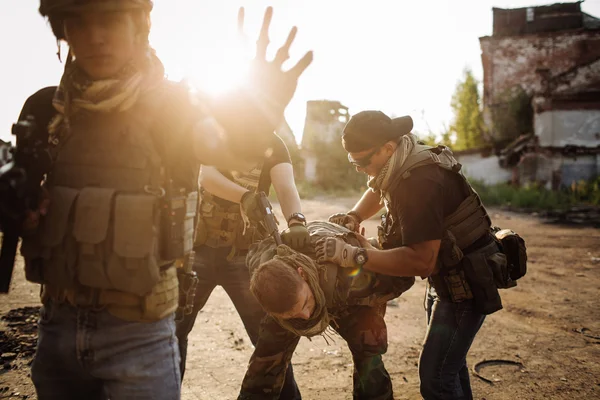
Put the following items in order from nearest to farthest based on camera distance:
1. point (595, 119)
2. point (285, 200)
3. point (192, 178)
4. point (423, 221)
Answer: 1. point (192, 178)
2. point (423, 221)
3. point (285, 200)
4. point (595, 119)

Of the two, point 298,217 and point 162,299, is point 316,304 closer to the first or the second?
point 298,217

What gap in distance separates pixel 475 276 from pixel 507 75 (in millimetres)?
31486

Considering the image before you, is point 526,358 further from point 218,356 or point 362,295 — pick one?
point 218,356

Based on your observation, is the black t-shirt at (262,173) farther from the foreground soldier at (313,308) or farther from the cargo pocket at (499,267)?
the cargo pocket at (499,267)

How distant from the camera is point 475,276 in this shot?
2.40 meters

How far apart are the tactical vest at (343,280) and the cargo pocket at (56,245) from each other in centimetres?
115

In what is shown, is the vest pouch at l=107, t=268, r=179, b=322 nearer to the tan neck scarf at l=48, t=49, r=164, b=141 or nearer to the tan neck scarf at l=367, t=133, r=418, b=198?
the tan neck scarf at l=48, t=49, r=164, b=141

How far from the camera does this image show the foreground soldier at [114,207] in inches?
56.3

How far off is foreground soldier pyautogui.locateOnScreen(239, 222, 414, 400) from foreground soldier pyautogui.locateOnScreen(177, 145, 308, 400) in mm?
215

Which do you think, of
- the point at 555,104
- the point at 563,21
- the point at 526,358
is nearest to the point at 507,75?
the point at 563,21

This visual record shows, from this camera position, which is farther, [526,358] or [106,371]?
[526,358]

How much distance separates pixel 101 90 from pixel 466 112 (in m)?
34.7

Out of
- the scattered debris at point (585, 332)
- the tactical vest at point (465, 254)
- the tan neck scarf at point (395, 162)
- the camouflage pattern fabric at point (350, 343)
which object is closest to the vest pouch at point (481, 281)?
the tactical vest at point (465, 254)

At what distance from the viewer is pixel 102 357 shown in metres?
1.44
